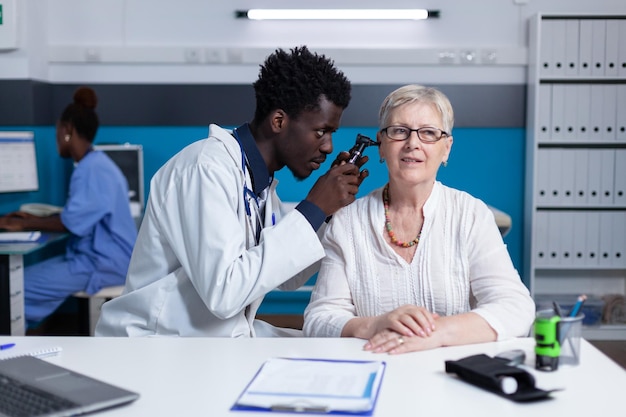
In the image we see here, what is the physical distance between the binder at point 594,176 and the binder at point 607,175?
0.01 metres

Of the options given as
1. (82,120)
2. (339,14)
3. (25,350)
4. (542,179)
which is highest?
(339,14)

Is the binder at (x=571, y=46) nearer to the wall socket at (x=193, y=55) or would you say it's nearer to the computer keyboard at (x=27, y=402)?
the wall socket at (x=193, y=55)

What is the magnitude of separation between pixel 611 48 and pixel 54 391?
4.24 metres

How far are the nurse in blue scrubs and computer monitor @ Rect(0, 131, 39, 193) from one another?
535 mm

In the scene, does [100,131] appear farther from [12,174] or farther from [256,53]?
[256,53]

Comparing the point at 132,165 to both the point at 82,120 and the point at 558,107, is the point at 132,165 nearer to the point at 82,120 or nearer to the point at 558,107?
the point at 82,120

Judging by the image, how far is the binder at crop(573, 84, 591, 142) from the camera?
480 cm

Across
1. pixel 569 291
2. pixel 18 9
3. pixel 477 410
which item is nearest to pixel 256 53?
pixel 18 9

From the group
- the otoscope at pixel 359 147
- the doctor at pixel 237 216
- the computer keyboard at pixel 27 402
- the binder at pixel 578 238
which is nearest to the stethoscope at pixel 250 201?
the doctor at pixel 237 216

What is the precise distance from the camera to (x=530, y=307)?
1970 mm

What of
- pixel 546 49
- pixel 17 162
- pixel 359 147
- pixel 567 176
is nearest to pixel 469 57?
pixel 546 49

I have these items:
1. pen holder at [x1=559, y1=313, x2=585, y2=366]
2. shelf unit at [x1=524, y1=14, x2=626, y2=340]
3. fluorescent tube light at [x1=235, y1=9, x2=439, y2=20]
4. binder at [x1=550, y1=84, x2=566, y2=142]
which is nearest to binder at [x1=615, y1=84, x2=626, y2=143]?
shelf unit at [x1=524, y1=14, x2=626, y2=340]

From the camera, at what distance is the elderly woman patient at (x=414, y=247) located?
2045 millimetres

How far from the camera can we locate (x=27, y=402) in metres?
1.36
